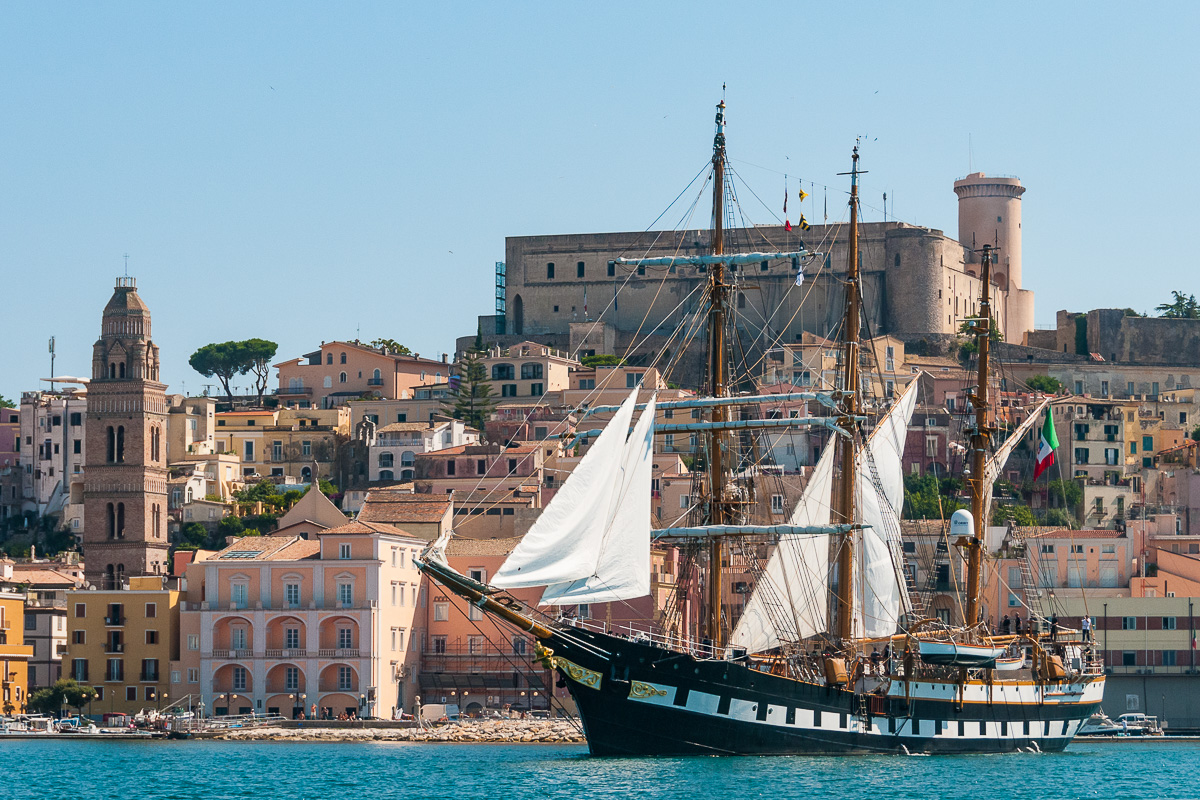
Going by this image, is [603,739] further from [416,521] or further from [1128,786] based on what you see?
[416,521]

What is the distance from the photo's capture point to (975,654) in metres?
52.1

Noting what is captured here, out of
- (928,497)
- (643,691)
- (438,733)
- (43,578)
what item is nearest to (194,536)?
(43,578)

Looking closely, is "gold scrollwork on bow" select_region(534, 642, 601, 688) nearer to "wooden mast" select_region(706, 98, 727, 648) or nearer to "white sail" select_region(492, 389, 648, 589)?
"white sail" select_region(492, 389, 648, 589)

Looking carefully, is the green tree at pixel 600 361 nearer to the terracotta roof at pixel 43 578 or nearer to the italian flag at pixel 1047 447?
the terracotta roof at pixel 43 578

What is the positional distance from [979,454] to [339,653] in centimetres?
2289

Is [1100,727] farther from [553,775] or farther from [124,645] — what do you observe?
[124,645]

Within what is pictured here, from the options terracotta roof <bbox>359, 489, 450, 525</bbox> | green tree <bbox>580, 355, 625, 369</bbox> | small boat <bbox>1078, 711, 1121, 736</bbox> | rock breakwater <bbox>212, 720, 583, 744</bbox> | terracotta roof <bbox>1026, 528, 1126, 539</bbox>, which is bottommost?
small boat <bbox>1078, 711, 1121, 736</bbox>

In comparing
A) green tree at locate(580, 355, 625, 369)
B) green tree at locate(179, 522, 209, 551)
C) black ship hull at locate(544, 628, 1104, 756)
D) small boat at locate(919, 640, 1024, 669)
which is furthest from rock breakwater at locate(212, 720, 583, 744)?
green tree at locate(580, 355, 625, 369)

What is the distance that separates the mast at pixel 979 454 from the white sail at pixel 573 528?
12009 mm

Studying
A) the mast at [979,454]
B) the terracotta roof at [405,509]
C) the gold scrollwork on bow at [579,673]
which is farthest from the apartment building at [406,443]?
the gold scrollwork on bow at [579,673]

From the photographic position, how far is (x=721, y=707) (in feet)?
158

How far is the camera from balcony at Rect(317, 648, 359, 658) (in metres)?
70.3

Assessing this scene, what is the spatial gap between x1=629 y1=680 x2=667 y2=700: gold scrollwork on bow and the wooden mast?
13.3 ft

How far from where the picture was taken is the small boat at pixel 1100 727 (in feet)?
233
